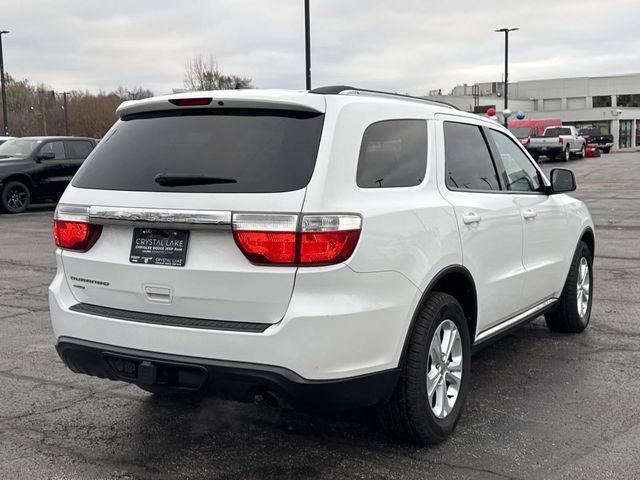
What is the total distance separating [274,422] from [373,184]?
1573mm

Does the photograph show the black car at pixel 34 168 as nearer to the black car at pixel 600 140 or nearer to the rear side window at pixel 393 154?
the rear side window at pixel 393 154

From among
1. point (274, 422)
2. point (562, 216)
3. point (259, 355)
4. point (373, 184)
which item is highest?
point (373, 184)

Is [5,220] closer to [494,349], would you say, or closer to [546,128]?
[494,349]

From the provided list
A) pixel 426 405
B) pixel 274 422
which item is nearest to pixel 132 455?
pixel 274 422

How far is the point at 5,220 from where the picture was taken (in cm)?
1617

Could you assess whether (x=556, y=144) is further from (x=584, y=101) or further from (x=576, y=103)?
(x=576, y=103)

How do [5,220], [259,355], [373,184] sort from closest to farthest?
[259,355] → [373,184] → [5,220]

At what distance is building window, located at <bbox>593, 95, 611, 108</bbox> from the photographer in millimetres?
86819

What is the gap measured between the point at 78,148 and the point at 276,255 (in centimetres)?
1654

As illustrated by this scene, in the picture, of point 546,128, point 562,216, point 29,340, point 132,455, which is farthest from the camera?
point 546,128

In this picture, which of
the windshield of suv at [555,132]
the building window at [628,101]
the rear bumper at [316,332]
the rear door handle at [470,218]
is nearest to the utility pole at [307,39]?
the rear door handle at [470,218]

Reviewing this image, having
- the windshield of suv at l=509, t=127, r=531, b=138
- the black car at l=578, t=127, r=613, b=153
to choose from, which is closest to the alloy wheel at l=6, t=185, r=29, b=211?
the windshield of suv at l=509, t=127, r=531, b=138

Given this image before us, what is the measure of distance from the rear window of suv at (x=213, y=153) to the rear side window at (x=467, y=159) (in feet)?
3.74

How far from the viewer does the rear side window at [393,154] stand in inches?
142
